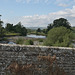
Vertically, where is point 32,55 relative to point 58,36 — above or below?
below

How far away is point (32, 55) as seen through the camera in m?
5.88

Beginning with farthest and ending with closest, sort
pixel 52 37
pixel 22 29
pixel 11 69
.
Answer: pixel 22 29, pixel 52 37, pixel 11 69

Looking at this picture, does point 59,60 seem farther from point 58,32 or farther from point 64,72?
point 58,32

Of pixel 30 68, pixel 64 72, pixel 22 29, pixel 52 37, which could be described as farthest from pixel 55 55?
pixel 22 29

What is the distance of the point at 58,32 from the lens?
101 feet

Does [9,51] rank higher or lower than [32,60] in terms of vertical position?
higher

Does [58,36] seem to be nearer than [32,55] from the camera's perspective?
No

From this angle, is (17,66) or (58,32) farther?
(58,32)

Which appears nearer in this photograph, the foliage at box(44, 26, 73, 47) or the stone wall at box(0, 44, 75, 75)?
the stone wall at box(0, 44, 75, 75)

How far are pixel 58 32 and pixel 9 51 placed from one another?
2612 centimetres

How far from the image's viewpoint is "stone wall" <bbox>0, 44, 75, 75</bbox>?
5.70m

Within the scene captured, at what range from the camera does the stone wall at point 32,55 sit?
570cm

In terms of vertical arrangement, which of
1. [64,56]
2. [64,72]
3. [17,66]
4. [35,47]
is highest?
[35,47]

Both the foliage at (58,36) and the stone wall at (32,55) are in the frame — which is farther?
the foliage at (58,36)
